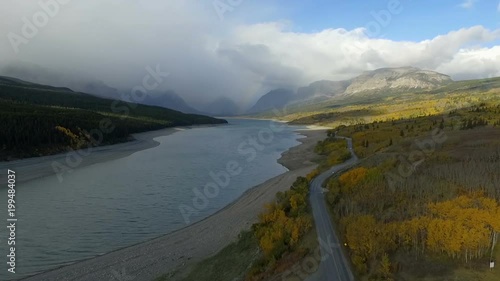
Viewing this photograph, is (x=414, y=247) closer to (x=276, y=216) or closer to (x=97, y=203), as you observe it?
(x=276, y=216)

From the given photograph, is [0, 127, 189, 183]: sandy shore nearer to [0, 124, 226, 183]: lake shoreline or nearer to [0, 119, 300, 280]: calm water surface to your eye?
[0, 124, 226, 183]: lake shoreline

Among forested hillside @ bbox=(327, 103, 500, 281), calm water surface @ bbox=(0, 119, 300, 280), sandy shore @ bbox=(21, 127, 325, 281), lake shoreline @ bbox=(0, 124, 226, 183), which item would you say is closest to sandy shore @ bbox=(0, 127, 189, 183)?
lake shoreline @ bbox=(0, 124, 226, 183)

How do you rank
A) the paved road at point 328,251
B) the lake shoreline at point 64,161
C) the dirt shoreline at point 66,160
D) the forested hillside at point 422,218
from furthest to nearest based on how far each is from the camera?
the dirt shoreline at point 66,160
the lake shoreline at point 64,161
the paved road at point 328,251
the forested hillside at point 422,218

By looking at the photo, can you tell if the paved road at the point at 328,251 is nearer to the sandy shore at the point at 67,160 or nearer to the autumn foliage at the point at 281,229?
the autumn foliage at the point at 281,229

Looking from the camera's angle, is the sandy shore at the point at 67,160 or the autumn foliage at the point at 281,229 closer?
→ the autumn foliage at the point at 281,229


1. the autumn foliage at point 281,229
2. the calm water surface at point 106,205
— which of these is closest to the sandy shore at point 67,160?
the calm water surface at point 106,205

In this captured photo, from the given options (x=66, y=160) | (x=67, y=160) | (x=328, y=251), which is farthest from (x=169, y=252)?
(x=66, y=160)

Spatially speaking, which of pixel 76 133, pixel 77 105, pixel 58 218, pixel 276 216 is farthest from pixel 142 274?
pixel 77 105

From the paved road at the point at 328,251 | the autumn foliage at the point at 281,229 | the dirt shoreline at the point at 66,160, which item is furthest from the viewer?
the dirt shoreline at the point at 66,160

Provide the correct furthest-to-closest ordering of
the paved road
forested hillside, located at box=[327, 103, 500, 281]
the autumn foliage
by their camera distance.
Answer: the autumn foliage
the paved road
forested hillside, located at box=[327, 103, 500, 281]
